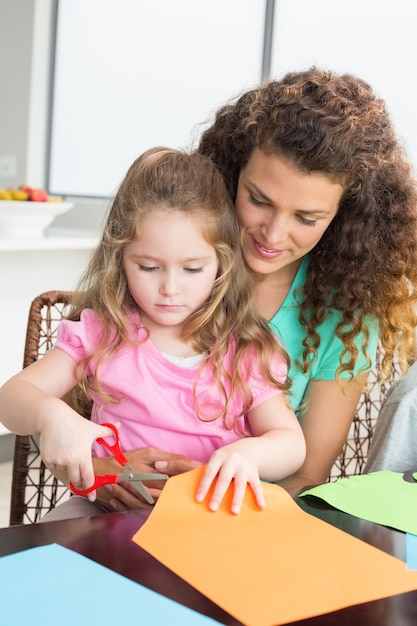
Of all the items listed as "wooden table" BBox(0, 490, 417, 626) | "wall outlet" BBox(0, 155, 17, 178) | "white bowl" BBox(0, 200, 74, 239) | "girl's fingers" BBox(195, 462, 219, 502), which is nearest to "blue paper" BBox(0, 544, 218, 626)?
"wooden table" BBox(0, 490, 417, 626)

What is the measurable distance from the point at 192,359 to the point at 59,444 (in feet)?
1.17

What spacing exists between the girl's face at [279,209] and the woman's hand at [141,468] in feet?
1.27

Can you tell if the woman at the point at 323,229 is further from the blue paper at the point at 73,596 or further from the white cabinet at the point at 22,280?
the white cabinet at the point at 22,280

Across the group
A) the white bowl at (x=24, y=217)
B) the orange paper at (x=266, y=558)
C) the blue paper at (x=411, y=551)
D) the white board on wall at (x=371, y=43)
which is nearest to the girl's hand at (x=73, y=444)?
the orange paper at (x=266, y=558)

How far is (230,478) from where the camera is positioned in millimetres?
1021

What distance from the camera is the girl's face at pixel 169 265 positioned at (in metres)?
1.28

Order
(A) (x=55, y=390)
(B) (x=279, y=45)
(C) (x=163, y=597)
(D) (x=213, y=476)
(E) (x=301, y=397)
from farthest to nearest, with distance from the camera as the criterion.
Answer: (B) (x=279, y=45) → (E) (x=301, y=397) → (A) (x=55, y=390) → (D) (x=213, y=476) → (C) (x=163, y=597)

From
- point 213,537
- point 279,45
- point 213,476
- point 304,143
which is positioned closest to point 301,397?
point 304,143

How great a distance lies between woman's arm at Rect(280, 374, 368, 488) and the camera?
1.57 metres

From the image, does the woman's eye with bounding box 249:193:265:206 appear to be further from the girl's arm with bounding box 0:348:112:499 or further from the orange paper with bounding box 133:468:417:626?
the orange paper with bounding box 133:468:417:626

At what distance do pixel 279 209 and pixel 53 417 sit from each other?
21.2 inches

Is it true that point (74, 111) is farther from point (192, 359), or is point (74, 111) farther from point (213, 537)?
point (213, 537)

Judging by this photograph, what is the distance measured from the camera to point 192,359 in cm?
138

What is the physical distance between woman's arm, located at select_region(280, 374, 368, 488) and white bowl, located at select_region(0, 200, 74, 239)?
166cm
